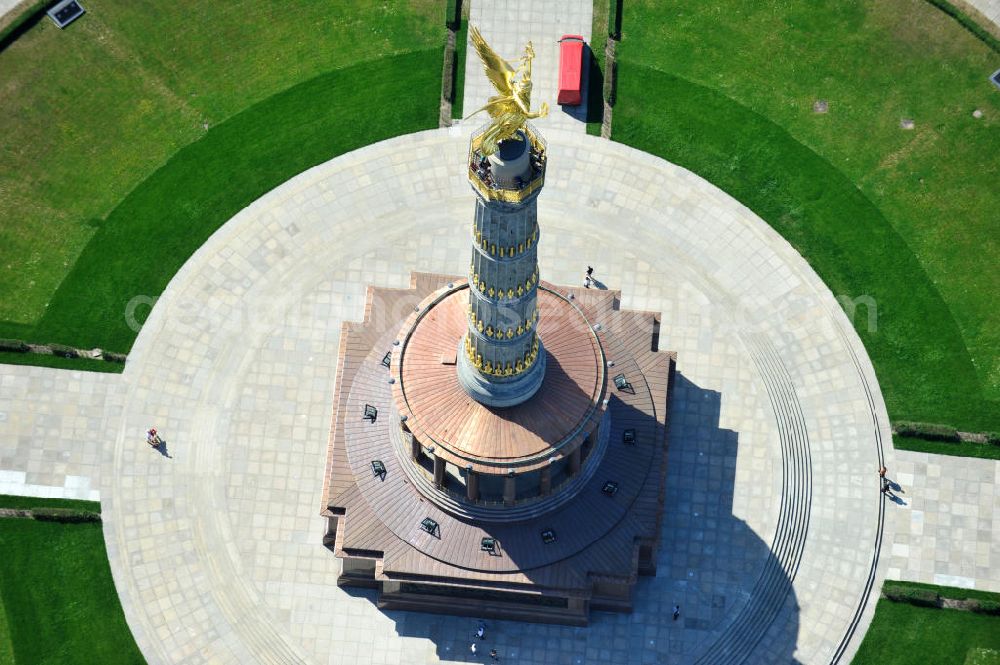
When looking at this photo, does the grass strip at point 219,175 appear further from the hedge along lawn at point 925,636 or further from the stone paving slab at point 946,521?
the hedge along lawn at point 925,636

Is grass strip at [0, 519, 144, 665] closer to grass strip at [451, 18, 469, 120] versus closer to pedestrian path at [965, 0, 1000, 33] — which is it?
grass strip at [451, 18, 469, 120]

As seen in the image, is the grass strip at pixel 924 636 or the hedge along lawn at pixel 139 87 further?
the hedge along lawn at pixel 139 87

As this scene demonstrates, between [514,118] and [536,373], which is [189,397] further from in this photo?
[514,118]

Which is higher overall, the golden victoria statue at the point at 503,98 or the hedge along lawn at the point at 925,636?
the golden victoria statue at the point at 503,98

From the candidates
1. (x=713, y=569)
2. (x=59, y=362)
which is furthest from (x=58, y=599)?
(x=713, y=569)

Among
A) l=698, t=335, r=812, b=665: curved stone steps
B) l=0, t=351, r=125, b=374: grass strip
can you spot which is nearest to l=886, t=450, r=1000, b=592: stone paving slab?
l=698, t=335, r=812, b=665: curved stone steps

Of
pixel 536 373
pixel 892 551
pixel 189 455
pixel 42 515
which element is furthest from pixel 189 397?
pixel 892 551

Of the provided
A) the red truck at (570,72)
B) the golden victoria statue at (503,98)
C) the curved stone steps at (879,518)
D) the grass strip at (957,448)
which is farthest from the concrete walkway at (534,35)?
the golden victoria statue at (503,98)
